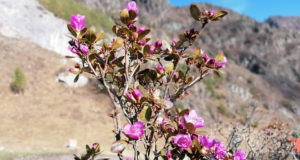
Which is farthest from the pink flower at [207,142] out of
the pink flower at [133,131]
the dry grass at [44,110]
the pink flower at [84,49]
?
the dry grass at [44,110]

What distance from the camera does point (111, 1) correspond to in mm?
56188

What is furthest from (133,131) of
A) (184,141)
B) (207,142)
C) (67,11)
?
(67,11)

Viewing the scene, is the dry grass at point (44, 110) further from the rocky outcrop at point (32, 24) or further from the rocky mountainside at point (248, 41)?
the rocky mountainside at point (248, 41)

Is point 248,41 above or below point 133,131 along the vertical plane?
above

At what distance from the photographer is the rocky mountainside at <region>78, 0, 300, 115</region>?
4882 centimetres

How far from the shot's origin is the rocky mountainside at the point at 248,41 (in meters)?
48.8

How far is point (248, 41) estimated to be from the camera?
57750mm

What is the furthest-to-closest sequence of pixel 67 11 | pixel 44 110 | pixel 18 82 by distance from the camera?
1. pixel 67 11
2. pixel 18 82
3. pixel 44 110

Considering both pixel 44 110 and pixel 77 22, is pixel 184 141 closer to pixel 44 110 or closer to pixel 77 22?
pixel 77 22

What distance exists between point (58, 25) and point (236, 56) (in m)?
46.3

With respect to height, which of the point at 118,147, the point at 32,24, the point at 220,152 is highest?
the point at 32,24

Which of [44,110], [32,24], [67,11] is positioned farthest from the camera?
[67,11]

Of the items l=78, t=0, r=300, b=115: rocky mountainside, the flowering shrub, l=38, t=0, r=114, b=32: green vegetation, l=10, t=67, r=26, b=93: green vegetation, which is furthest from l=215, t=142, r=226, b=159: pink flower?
l=78, t=0, r=300, b=115: rocky mountainside

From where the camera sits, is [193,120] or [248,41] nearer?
[193,120]
